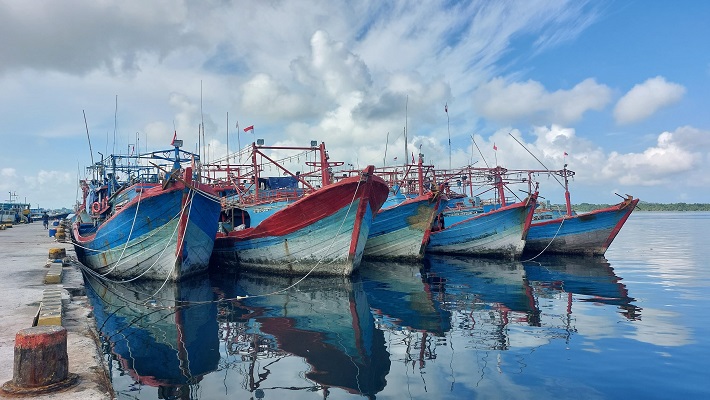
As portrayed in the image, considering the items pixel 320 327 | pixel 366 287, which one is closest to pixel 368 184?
pixel 366 287

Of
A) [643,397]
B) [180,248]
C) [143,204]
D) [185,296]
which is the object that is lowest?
[643,397]

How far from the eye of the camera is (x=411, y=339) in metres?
8.63

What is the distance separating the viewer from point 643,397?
6012mm

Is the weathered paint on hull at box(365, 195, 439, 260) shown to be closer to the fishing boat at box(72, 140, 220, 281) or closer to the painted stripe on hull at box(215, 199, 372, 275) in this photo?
the painted stripe on hull at box(215, 199, 372, 275)

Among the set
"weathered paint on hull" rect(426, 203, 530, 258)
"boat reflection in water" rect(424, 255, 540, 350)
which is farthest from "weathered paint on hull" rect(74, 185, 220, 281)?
"weathered paint on hull" rect(426, 203, 530, 258)

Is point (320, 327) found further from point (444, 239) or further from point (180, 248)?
point (444, 239)

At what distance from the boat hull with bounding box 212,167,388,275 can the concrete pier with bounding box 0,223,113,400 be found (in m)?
6.10

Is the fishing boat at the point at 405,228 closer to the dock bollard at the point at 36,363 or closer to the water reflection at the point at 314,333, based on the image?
the water reflection at the point at 314,333

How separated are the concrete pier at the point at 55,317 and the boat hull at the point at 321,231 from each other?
20.0 feet

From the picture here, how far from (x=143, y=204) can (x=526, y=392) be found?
12040mm

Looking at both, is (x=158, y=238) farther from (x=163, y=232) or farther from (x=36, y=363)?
(x=36, y=363)

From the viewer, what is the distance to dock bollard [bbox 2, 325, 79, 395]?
15.9 ft

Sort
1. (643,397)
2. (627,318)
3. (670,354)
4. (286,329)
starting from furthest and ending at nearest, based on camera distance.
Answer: (627,318), (286,329), (670,354), (643,397)

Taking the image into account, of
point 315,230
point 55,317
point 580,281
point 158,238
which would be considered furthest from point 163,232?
point 580,281
